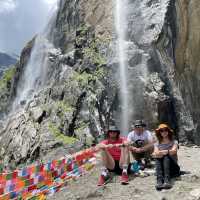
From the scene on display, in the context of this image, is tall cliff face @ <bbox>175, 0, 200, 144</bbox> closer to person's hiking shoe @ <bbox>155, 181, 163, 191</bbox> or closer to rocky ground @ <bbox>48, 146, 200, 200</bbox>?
rocky ground @ <bbox>48, 146, 200, 200</bbox>

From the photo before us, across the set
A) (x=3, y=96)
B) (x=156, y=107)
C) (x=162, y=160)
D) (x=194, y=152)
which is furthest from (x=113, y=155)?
(x=3, y=96)

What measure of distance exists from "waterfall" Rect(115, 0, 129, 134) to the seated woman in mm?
15480

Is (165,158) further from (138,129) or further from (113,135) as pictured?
(138,129)

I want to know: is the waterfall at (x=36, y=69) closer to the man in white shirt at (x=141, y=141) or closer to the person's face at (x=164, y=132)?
the man in white shirt at (x=141, y=141)

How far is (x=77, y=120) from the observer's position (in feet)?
91.1

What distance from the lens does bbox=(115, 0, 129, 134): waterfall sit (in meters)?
26.8

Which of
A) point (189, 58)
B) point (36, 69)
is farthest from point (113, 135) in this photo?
point (36, 69)

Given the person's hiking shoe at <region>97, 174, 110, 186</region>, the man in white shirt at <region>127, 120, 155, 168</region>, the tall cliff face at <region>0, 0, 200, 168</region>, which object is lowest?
the person's hiking shoe at <region>97, 174, 110, 186</region>

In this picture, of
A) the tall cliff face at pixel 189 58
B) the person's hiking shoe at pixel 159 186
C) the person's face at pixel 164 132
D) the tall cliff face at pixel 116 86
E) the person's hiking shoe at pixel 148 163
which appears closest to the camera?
the person's hiking shoe at pixel 159 186

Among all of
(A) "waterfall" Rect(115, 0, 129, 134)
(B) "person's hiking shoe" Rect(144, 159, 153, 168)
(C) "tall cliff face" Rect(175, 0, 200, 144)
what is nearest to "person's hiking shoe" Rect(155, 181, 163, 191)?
(B) "person's hiking shoe" Rect(144, 159, 153, 168)

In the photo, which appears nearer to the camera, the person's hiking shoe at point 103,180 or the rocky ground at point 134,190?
the rocky ground at point 134,190

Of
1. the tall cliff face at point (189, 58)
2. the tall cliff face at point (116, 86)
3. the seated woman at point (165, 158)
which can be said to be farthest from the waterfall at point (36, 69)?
the seated woman at point (165, 158)

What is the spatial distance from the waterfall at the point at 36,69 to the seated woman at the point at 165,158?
2849 cm

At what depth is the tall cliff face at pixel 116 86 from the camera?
2503cm
